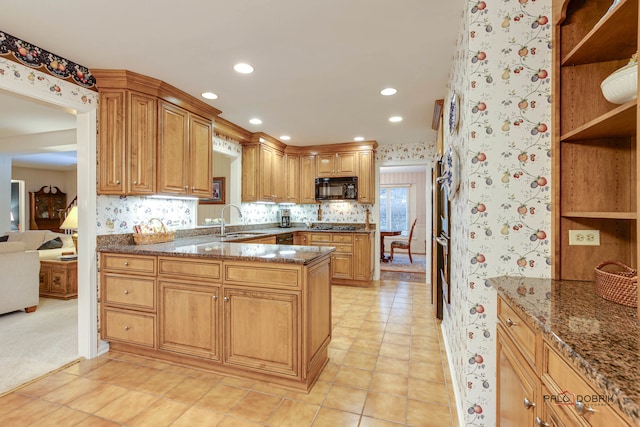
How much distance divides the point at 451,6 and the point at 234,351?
2618 millimetres

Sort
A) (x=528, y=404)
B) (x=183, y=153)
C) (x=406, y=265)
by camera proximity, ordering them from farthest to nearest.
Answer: (x=406, y=265), (x=183, y=153), (x=528, y=404)

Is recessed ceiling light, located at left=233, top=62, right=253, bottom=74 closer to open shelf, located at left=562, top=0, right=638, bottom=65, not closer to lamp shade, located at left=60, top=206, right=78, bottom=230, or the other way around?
open shelf, located at left=562, top=0, right=638, bottom=65

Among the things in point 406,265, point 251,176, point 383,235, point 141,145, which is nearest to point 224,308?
point 141,145

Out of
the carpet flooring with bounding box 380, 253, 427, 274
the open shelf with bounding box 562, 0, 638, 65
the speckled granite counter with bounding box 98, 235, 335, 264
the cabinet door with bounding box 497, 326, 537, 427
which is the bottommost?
the carpet flooring with bounding box 380, 253, 427, 274

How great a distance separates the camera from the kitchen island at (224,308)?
210 cm

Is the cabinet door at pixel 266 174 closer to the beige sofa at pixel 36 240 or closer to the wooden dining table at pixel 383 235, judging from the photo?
the wooden dining table at pixel 383 235

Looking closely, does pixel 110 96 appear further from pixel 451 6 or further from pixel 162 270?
pixel 451 6

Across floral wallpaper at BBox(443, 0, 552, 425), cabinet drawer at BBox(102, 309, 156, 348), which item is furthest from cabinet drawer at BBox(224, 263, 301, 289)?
floral wallpaper at BBox(443, 0, 552, 425)

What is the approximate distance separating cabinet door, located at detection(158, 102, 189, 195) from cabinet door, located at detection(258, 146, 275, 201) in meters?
1.68

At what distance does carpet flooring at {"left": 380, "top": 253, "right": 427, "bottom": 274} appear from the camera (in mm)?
6453

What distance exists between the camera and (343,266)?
199 inches

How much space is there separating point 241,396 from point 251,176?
326cm

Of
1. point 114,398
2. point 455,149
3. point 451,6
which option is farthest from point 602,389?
point 114,398

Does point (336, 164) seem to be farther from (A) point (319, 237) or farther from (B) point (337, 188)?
(A) point (319, 237)
